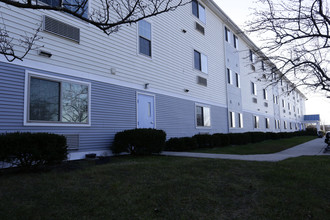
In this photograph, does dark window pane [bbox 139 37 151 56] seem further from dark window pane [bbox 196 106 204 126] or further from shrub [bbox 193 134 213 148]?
dark window pane [bbox 196 106 204 126]

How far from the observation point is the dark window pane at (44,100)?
6.74 metres

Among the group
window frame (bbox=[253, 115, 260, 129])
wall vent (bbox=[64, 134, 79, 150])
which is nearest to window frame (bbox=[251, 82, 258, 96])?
window frame (bbox=[253, 115, 260, 129])

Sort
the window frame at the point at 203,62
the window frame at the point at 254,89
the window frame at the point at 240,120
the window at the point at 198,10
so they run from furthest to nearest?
1. the window frame at the point at 254,89
2. the window frame at the point at 240,120
3. the window at the point at 198,10
4. the window frame at the point at 203,62

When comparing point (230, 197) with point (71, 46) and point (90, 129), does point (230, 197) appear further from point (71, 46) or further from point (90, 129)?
point (71, 46)

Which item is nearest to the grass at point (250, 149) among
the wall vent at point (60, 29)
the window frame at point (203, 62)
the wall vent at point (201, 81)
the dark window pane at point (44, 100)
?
the wall vent at point (201, 81)

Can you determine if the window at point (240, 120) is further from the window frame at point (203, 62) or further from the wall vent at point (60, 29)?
the wall vent at point (60, 29)

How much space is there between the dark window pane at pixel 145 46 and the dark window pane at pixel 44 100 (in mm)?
4637

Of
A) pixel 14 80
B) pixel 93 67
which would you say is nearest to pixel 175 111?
pixel 93 67

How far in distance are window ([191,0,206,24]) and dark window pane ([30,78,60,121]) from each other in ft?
38.0

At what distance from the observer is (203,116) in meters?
15.5

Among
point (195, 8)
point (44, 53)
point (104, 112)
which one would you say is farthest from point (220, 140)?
point (44, 53)

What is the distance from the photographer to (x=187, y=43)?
1447 centimetres

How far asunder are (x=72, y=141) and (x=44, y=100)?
152cm

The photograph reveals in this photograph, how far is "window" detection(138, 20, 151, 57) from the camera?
10.8 m
